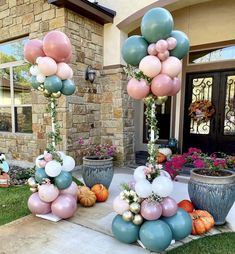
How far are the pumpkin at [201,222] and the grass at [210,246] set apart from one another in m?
0.09

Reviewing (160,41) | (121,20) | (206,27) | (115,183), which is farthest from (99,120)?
(160,41)

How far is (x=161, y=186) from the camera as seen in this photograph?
2348 mm

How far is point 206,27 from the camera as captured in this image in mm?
5934

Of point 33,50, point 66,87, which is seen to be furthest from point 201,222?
point 33,50

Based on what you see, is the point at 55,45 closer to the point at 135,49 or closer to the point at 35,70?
the point at 35,70

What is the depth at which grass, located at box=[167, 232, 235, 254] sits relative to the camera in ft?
7.73

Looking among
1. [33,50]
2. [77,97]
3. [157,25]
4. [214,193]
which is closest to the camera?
[157,25]

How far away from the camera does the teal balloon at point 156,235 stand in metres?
2.26

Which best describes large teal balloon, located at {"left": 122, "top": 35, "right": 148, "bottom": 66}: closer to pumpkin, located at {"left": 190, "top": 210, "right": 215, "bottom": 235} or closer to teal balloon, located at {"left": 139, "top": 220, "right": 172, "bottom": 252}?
teal balloon, located at {"left": 139, "top": 220, "right": 172, "bottom": 252}

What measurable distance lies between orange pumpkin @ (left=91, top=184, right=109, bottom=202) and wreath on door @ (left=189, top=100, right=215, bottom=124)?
142 inches

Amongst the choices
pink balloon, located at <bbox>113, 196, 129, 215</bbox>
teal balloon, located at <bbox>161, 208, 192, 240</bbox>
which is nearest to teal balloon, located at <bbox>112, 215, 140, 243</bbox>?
Answer: pink balloon, located at <bbox>113, 196, 129, 215</bbox>

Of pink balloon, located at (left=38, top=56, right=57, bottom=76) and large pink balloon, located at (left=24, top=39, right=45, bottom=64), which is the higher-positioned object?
large pink balloon, located at (left=24, top=39, right=45, bottom=64)

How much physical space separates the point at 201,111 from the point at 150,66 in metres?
4.23

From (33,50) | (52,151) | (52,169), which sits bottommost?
(52,169)
